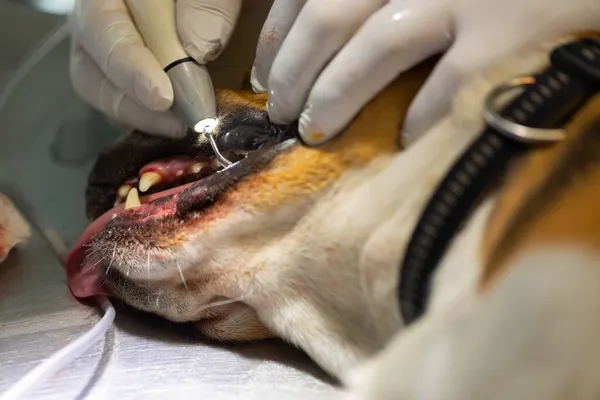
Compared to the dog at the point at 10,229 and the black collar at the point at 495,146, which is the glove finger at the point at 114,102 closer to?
the dog at the point at 10,229

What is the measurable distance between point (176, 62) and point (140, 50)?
5 centimetres

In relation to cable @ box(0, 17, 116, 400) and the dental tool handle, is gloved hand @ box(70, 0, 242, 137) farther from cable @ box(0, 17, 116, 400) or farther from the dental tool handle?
cable @ box(0, 17, 116, 400)

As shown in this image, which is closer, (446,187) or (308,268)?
(446,187)

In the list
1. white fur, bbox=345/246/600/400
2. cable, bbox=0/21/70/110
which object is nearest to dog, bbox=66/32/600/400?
white fur, bbox=345/246/600/400

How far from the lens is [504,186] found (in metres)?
0.44

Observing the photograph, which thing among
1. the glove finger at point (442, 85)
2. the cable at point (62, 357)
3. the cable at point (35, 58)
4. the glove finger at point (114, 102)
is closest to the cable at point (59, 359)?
the cable at point (62, 357)

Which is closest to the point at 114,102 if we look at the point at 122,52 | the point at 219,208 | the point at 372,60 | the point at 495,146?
the point at 122,52

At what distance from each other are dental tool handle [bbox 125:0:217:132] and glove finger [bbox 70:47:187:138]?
0.11 ft

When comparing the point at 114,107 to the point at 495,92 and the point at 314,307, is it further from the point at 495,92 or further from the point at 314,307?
the point at 495,92

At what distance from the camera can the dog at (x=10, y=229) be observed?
0.92m

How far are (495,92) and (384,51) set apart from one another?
113mm

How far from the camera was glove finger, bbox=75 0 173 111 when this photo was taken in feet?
2.60

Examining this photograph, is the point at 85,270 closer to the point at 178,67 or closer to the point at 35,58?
the point at 178,67

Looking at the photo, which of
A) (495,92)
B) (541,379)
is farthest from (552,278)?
(495,92)
